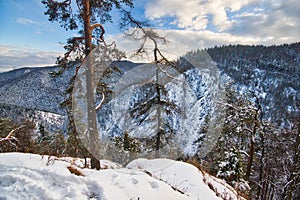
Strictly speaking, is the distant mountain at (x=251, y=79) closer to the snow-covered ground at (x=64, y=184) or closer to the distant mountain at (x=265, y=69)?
the distant mountain at (x=265, y=69)

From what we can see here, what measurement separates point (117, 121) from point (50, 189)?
861 centimetres

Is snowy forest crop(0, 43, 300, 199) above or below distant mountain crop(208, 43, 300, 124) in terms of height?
below

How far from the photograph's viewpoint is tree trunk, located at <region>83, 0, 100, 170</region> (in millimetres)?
6185

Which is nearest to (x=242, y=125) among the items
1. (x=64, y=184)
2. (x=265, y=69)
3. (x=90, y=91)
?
(x=90, y=91)

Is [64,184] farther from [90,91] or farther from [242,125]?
[242,125]

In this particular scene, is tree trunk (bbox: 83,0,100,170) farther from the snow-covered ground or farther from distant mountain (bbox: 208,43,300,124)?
distant mountain (bbox: 208,43,300,124)

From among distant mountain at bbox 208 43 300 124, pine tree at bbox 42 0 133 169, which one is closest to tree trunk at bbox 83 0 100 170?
pine tree at bbox 42 0 133 169

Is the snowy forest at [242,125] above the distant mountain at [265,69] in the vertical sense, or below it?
below

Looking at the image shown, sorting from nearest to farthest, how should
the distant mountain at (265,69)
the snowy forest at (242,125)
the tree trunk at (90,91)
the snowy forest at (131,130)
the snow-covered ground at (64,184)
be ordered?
the snow-covered ground at (64,184) < the snowy forest at (131,130) < the tree trunk at (90,91) < the snowy forest at (242,125) < the distant mountain at (265,69)

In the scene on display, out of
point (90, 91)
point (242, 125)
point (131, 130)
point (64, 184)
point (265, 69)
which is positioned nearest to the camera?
point (64, 184)

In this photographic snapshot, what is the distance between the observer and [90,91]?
249 inches

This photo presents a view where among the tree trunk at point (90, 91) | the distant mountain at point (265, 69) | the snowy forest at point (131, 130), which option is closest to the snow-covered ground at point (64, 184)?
the snowy forest at point (131, 130)

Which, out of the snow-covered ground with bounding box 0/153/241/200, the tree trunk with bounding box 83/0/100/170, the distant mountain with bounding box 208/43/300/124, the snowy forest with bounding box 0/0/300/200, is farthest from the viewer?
the distant mountain with bounding box 208/43/300/124

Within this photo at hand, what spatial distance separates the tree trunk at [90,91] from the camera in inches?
243
